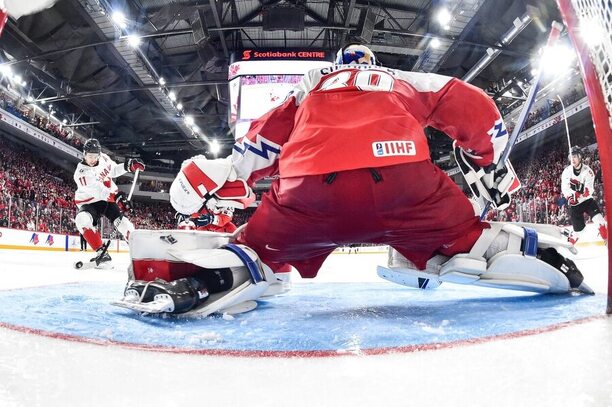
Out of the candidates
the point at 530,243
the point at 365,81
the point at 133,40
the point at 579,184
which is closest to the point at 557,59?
the point at 579,184

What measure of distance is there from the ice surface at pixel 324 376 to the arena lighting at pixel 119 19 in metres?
9.65

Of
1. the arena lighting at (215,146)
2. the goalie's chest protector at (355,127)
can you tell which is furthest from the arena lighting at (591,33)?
the arena lighting at (215,146)

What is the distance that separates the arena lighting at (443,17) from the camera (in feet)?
30.6

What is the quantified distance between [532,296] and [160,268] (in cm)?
145

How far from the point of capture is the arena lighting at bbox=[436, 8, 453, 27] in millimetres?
9336

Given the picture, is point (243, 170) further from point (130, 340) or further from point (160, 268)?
point (130, 340)

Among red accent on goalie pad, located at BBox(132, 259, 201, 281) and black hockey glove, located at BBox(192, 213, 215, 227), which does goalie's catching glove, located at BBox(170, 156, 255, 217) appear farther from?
black hockey glove, located at BBox(192, 213, 215, 227)

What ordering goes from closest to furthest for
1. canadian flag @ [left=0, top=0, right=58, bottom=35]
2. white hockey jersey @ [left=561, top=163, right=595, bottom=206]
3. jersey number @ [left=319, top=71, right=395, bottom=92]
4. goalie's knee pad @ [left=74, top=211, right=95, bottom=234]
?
canadian flag @ [left=0, top=0, right=58, bottom=35] < jersey number @ [left=319, top=71, right=395, bottom=92] < goalie's knee pad @ [left=74, top=211, right=95, bottom=234] < white hockey jersey @ [left=561, top=163, right=595, bottom=206]

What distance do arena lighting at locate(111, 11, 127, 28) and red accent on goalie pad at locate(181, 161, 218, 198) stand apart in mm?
8930

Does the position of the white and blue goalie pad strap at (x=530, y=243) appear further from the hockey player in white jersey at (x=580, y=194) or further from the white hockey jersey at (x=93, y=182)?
the hockey player in white jersey at (x=580, y=194)

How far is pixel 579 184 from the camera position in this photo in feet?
22.0

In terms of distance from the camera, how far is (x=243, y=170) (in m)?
1.67

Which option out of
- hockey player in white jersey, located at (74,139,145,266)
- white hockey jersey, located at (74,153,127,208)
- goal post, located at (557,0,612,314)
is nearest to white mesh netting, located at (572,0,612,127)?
goal post, located at (557,0,612,314)

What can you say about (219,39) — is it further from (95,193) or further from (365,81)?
(365,81)
